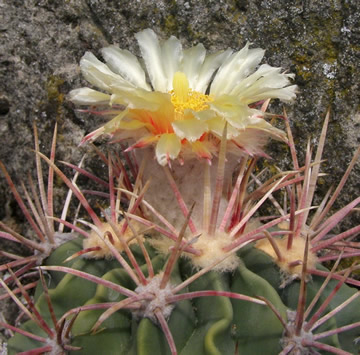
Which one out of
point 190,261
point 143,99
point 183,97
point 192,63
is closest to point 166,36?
point 192,63

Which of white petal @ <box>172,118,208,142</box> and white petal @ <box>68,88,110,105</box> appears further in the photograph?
white petal @ <box>68,88,110,105</box>

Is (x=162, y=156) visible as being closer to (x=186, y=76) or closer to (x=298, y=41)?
(x=186, y=76)

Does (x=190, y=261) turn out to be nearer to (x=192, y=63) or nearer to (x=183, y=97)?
(x=183, y=97)

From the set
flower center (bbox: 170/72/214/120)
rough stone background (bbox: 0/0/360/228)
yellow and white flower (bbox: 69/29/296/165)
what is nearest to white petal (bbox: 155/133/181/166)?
yellow and white flower (bbox: 69/29/296/165)

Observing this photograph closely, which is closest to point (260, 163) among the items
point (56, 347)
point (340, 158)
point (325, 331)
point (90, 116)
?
point (340, 158)

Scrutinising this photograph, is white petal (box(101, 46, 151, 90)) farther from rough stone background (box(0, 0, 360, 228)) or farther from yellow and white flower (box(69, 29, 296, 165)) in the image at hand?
rough stone background (box(0, 0, 360, 228))
